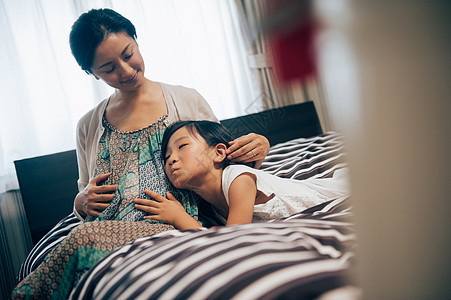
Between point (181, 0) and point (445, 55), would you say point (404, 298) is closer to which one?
point (445, 55)

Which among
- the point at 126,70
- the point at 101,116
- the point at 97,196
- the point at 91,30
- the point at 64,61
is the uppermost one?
the point at 64,61

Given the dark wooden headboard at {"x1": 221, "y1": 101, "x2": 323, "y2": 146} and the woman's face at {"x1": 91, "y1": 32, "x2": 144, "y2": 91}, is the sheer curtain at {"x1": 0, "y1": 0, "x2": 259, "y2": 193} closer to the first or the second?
the dark wooden headboard at {"x1": 221, "y1": 101, "x2": 323, "y2": 146}

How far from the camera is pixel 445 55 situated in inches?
3.8

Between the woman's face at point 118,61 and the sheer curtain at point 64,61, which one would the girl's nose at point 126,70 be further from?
the sheer curtain at point 64,61

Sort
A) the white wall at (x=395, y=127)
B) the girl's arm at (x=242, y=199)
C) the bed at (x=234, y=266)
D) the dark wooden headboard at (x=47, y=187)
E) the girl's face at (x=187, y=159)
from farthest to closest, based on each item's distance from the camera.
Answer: the dark wooden headboard at (x=47, y=187) → the girl's face at (x=187, y=159) → the girl's arm at (x=242, y=199) → the bed at (x=234, y=266) → the white wall at (x=395, y=127)

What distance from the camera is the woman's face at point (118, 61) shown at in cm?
97

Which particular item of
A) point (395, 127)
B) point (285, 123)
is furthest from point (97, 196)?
point (285, 123)

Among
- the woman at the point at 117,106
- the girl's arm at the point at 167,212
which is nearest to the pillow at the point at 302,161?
the woman at the point at 117,106

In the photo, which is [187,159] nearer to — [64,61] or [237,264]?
[237,264]

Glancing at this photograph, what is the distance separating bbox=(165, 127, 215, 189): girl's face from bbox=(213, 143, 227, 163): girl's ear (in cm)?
1

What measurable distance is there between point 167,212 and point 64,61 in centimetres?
129

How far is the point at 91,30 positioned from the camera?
0.95 m

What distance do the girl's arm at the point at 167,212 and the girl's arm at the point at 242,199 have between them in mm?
104

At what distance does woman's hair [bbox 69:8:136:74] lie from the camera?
3.15 feet
